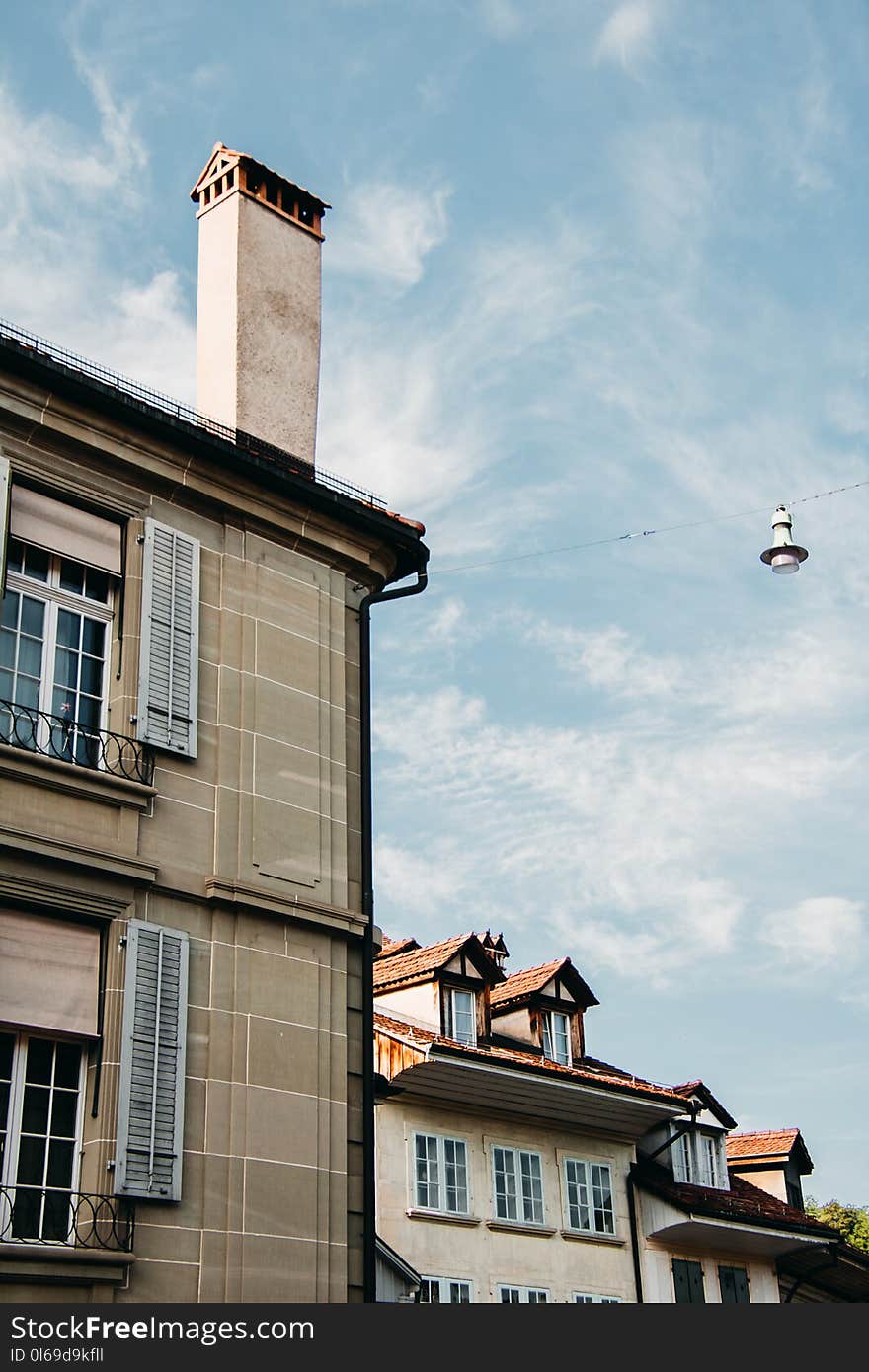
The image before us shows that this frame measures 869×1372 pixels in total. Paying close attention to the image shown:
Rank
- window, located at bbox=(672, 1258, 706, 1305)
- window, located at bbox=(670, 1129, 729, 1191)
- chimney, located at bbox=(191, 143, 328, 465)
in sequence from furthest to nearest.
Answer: window, located at bbox=(670, 1129, 729, 1191)
window, located at bbox=(672, 1258, 706, 1305)
chimney, located at bbox=(191, 143, 328, 465)

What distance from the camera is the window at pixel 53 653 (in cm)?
1305

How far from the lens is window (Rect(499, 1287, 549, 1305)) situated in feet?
84.5

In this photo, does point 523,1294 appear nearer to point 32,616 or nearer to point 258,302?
point 258,302

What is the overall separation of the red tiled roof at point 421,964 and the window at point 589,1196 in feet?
11.7

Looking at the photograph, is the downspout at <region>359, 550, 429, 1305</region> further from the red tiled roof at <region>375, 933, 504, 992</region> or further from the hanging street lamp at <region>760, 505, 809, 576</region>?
the red tiled roof at <region>375, 933, 504, 992</region>

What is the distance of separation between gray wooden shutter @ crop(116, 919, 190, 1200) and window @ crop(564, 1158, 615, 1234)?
16533 mm

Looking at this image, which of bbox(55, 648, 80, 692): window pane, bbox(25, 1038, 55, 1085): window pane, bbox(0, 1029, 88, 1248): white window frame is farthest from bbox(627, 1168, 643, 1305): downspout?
bbox(55, 648, 80, 692): window pane

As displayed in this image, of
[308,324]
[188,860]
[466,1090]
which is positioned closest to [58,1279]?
[188,860]

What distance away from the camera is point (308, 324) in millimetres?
18203

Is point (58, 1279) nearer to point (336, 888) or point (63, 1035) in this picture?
point (63, 1035)

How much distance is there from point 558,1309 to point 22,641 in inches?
263

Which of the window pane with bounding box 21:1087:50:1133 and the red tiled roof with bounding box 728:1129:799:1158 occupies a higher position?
the red tiled roof with bounding box 728:1129:799:1158

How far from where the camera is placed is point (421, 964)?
2841 cm

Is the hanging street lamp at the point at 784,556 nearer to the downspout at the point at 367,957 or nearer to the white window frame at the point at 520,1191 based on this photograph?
the downspout at the point at 367,957
